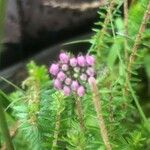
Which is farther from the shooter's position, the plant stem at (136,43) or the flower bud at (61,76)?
the plant stem at (136,43)

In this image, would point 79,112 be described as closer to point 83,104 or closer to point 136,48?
point 83,104

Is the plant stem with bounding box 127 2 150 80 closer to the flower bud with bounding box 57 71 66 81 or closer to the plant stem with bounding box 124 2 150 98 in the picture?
the plant stem with bounding box 124 2 150 98

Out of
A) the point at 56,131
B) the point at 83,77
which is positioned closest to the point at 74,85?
the point at 83,77

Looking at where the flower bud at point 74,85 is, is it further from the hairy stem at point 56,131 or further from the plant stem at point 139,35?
the plant stem at point 139,35

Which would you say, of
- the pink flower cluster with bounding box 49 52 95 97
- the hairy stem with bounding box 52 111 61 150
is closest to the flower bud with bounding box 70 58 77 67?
the pink flower cluster with bounding box 49 52 95 97

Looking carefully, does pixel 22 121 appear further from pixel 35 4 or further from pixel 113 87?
pixel 35 4

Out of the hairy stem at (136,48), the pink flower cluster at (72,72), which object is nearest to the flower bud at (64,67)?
the pink flower cluster at (72,72)

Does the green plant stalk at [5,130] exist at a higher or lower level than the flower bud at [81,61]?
lower

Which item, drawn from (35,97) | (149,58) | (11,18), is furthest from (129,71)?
(11,18)
